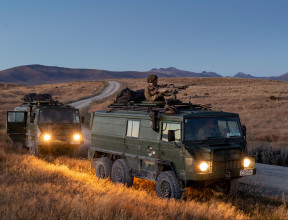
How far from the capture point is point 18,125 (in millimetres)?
17250

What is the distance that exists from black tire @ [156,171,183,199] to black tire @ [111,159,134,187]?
5.00ft

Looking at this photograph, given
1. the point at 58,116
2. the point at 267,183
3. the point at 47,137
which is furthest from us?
the point at 58,116

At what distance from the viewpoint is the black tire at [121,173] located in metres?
10.2

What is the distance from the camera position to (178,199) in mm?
8250

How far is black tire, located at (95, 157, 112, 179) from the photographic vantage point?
36.3 ft

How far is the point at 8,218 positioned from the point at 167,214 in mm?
2770


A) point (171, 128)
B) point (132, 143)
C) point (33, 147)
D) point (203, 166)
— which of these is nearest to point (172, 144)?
point (171, 128)

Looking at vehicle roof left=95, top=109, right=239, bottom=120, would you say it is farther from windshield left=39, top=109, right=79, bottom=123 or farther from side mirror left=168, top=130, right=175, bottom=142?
windshield left=39, top=109, right=79, bottom=123

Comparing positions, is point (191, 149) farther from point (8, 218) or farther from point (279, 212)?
point (8, 218)

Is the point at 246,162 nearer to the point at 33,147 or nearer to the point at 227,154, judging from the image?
the point at 227,154

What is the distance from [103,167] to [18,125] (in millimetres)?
A: 7725

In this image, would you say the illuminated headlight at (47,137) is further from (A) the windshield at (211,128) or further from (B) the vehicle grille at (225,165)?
(B) the vehicle grille at (225,165)

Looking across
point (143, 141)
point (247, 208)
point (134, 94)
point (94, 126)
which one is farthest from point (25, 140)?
point (247, 208)

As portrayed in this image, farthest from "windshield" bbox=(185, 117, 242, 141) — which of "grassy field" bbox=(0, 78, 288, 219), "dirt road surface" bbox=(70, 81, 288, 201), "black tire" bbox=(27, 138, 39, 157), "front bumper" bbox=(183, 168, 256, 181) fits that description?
"black tire" bbox=(27, 138, 39, 157)
